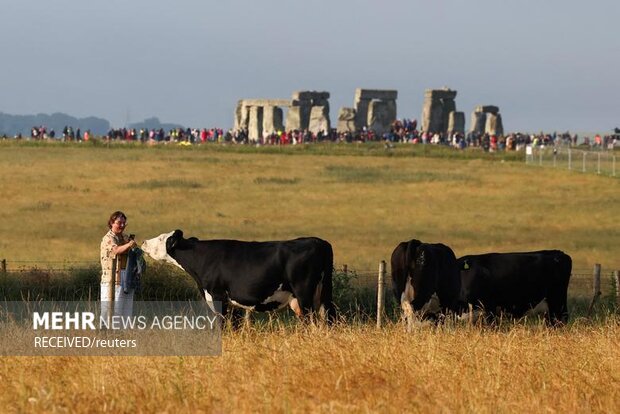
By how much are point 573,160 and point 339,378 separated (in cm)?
5935

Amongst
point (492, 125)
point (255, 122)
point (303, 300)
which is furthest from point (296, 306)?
point (255, 122)

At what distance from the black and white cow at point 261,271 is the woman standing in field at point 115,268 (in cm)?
197

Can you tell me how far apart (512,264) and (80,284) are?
6917mm

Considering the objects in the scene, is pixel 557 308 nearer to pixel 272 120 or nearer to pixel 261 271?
pixel 261 271

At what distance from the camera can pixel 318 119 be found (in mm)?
97375

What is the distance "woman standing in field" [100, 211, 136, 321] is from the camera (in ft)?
54.4

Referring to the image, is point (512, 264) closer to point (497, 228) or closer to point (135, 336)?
point (135, 336)

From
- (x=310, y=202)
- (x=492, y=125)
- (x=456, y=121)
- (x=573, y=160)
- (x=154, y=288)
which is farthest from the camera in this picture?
(x=492, y=125)

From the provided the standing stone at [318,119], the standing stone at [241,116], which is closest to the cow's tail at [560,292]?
the standing stone at [318,119]

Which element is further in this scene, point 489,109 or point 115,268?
point 489,109

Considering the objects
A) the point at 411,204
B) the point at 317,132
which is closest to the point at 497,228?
the point at 411,204

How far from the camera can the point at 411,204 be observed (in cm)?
5328

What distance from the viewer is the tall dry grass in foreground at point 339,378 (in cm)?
1130

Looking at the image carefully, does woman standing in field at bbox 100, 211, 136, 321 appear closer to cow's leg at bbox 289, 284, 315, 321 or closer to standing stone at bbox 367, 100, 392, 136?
cow's leg at bbox 289, 284, 315, 321
